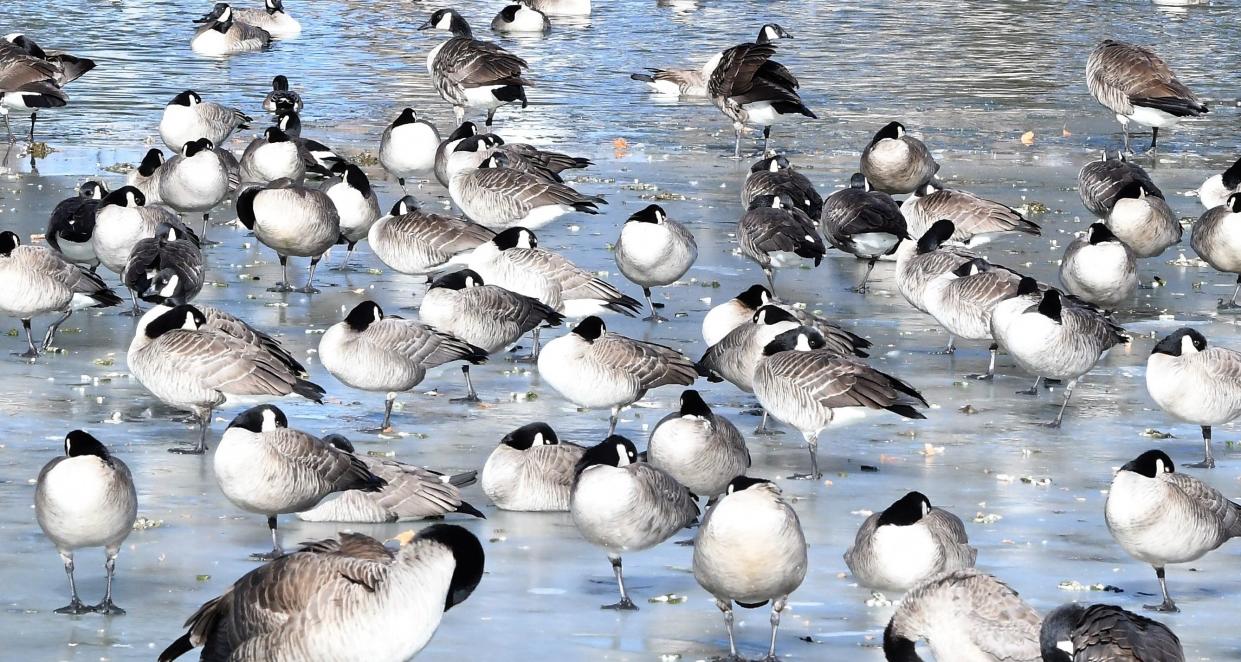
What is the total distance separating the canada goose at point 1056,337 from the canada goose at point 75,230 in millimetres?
8166

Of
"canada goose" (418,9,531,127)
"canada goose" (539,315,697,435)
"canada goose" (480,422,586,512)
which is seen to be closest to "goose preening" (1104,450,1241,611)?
"canada goose" (480,422,586,512)

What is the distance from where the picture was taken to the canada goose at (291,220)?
16906mm

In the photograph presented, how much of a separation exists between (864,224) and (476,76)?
8695 mm

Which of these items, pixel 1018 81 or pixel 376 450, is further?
pixel 1018 81

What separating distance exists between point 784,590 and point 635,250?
7041 mm

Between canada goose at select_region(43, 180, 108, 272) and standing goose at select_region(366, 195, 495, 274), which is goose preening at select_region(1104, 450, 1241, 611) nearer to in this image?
standing goose at select_region(366, 195, 495, 274)

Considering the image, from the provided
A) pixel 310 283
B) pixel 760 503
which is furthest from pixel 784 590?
pixel 310 283

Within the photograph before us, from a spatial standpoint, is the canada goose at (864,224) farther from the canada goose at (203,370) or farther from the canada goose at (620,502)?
the canada goose at (620,502)

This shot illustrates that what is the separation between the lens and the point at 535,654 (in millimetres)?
9117

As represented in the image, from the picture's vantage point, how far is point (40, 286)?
14.6 meters

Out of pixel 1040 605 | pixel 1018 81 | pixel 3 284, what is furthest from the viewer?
pixel 1018 81

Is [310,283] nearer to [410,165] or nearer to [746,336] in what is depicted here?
[410,165]

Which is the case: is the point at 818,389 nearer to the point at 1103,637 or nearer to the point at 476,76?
the point at 1103,637

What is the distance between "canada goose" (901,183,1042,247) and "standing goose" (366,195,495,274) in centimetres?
441
